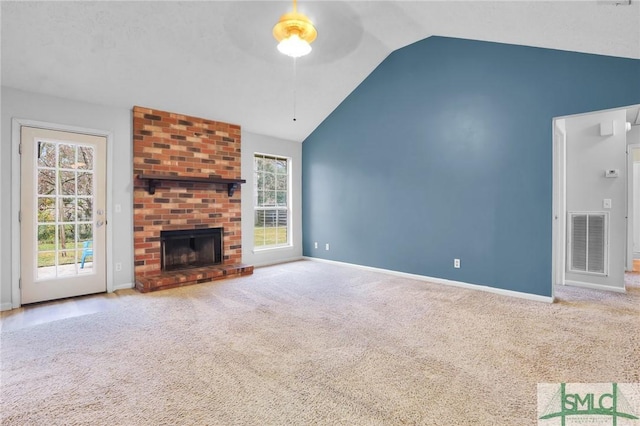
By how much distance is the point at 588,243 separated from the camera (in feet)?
14.2

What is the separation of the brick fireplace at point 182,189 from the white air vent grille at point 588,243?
4.76m

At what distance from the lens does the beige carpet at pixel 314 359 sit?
5.68 ft

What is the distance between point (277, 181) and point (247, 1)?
332cm

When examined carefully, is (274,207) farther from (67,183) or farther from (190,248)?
(67,183)

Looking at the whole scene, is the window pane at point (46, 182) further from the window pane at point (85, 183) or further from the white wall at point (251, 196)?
the white wall at point (251, 196)

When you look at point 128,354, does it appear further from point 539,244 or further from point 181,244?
point 539,244

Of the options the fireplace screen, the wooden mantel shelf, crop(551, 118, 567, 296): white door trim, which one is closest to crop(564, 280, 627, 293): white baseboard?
crop(551, 118, 567, 296): white door trim

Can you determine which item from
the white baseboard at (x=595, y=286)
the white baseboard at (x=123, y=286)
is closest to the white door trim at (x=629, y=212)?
the white baseboard at (x=595, y=286)

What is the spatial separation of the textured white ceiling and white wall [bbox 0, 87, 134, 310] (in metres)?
0.16

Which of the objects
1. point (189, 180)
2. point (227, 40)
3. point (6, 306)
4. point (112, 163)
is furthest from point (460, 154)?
point (6, 306)

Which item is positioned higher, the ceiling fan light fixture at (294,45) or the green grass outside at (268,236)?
the ceiling fan light fixture at (294,45)

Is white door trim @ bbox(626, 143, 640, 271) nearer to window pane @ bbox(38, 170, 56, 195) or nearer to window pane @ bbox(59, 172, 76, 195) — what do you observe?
window pane @ bbox(59, 172, 76, 195)

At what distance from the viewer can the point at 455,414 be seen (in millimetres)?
1682

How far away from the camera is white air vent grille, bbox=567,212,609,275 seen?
Answer: 165 inches
